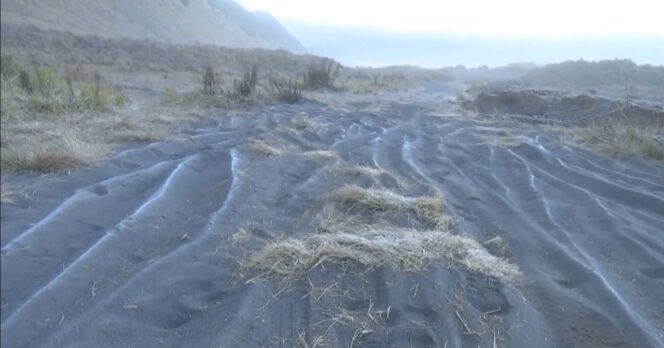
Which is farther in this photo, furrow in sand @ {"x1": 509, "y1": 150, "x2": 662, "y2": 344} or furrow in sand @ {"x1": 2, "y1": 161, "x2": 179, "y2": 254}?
furrow in sand @ {"x1": 2, "y1": 161, "x2": 179, "y2": 254}

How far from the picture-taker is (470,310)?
2.58 meters

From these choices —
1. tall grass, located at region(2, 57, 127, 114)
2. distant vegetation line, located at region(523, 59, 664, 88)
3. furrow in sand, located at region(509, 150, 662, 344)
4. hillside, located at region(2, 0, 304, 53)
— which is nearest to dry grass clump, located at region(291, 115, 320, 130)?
tall grass, located at region(2, 57, 127, 114)

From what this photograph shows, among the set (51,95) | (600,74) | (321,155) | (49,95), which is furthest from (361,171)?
(600,74)

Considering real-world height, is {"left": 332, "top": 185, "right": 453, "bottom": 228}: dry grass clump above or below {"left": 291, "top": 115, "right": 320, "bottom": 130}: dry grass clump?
below

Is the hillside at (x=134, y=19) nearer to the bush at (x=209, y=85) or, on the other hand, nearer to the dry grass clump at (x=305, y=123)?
the bush at (x=209, y=85)

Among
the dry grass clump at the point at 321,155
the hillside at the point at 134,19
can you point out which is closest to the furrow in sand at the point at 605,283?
the dry grass clump at the point at 321,155

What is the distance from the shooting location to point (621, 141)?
6.60m

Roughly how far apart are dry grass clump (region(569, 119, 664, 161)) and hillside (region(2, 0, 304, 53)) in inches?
1260

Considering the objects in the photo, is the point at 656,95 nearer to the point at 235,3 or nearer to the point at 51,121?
the point at 51,121

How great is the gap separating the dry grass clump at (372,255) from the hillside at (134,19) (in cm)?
3313

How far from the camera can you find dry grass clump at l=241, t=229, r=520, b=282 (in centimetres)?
288

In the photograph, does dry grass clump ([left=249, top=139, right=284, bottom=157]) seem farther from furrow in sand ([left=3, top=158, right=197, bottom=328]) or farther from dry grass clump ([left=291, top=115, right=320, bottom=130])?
dry grass clump ([left=291, top=115, right=320, bottom=130])

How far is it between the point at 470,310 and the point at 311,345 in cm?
82

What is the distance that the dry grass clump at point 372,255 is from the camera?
113 inches
